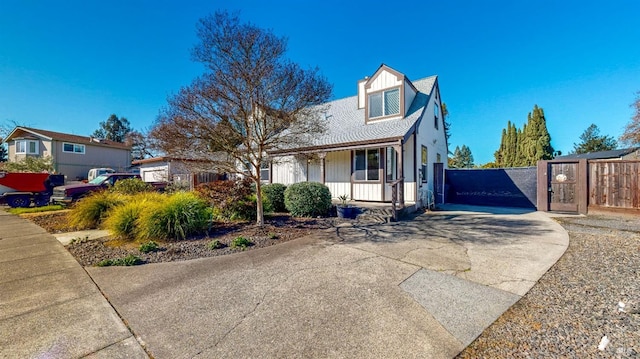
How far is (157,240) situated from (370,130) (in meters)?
9.18

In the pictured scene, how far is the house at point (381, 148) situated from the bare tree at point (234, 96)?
10.4ft

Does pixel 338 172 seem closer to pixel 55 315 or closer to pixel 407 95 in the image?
pixel 407 95

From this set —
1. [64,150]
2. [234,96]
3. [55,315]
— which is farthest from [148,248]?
[64,150]

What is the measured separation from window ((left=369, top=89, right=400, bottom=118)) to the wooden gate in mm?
6709

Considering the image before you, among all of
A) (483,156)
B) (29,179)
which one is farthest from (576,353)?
(483,156)

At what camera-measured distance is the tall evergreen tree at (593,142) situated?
111 feet

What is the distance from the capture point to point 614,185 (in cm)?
900

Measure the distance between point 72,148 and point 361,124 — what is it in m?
31.1

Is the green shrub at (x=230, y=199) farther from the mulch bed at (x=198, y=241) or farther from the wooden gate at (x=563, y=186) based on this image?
the wooden gate at (x=563, y=186)

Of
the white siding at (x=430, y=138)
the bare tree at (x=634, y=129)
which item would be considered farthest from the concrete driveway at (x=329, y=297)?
the bare tree at (x=634, y=129)

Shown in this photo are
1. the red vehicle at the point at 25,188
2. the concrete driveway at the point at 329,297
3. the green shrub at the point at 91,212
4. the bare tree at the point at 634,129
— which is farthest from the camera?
the bare tree at the point at 634,129

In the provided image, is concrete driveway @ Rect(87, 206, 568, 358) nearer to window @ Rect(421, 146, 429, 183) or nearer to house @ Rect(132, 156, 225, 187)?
house @ Rect(132, 156, 225, 187)

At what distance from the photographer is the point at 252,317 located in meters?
2.73

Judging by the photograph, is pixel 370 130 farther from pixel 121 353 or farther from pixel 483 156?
pixel 483 156
